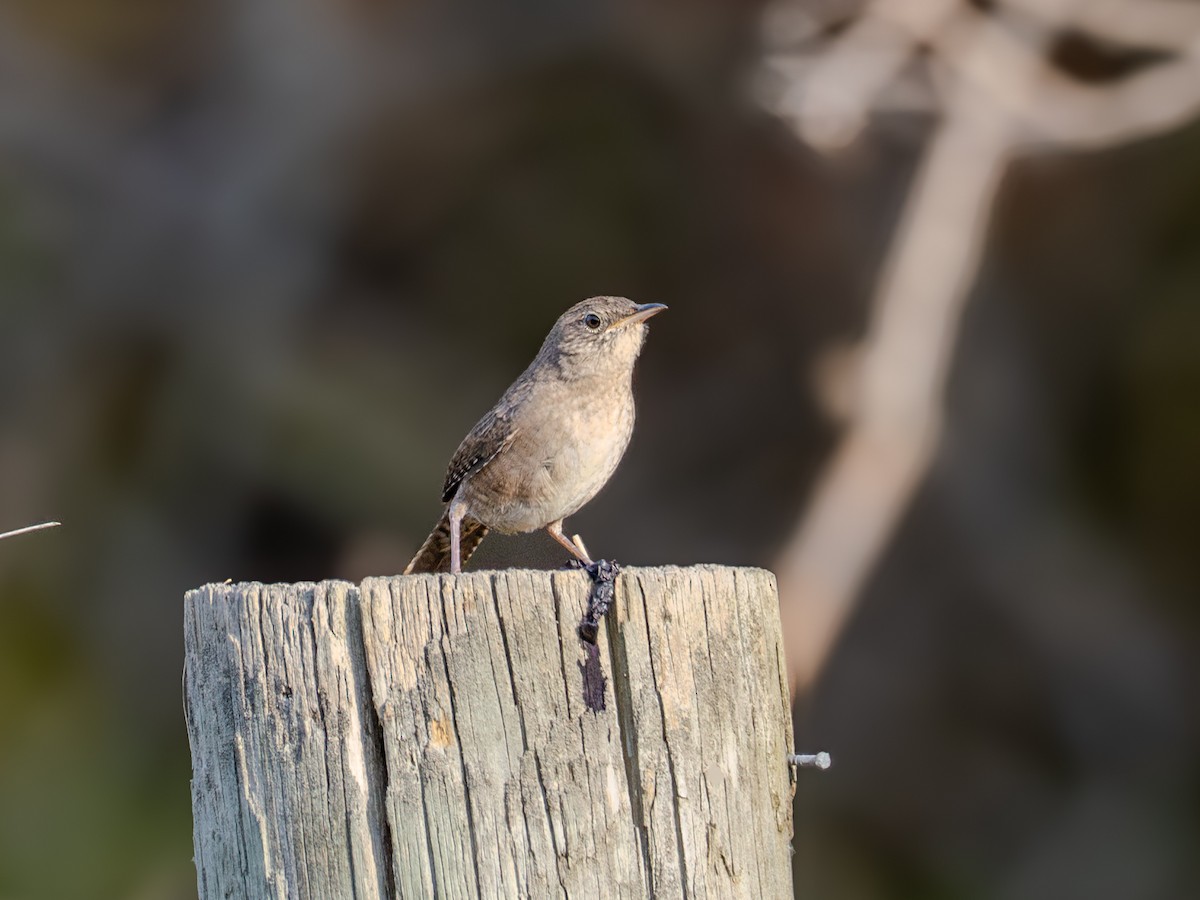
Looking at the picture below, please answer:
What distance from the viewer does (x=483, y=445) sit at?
431 cm

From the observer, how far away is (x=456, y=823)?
7.82 feet

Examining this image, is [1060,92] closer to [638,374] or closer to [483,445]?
[638,374]

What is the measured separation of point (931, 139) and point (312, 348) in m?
3.80

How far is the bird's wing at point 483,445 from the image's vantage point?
4.28 m

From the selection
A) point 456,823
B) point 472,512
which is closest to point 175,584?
point 472,512

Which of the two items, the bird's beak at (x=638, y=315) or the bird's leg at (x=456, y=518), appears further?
the bird's beak at (x=638, y=315)

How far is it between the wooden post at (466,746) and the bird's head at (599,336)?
192cm

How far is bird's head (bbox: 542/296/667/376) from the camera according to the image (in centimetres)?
441

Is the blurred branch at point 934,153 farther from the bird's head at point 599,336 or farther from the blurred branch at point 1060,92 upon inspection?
the bird's head at point 599,336

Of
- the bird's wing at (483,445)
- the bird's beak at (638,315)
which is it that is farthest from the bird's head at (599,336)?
the bird's wing at (483,445)

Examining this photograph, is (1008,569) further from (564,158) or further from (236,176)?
(236,176)

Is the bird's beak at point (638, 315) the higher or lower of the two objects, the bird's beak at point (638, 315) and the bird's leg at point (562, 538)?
the higher

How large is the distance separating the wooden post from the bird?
1.72 metres

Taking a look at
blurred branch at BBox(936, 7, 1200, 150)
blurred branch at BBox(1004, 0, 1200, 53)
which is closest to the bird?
blurred branch at BBox(936, 7, 1200, 150)
